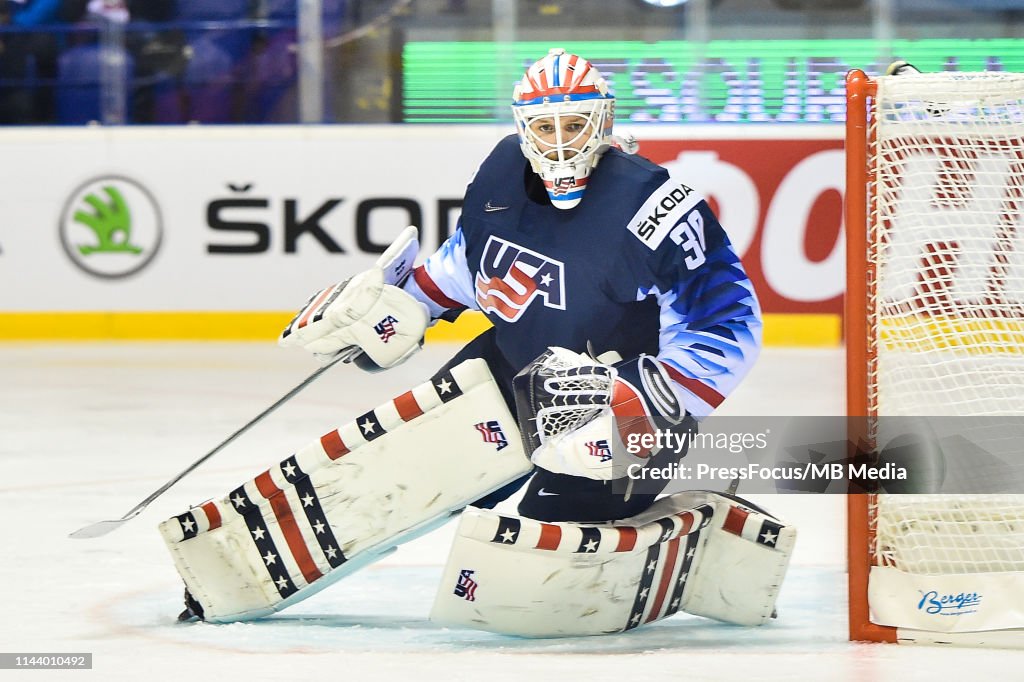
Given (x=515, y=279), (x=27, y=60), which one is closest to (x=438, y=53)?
(x=27, y=60)

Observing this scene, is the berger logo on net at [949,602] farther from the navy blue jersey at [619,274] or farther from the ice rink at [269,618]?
the navy blue jersey at [619,274]

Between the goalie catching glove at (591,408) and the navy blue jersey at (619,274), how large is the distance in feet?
0.20

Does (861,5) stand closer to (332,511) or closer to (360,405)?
(360,405)

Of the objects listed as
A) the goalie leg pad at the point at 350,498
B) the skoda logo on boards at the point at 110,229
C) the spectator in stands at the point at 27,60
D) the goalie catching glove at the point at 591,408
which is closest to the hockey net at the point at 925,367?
the goalie catching glove at the point at 591,408

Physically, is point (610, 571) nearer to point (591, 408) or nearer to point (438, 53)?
point (591, 408)

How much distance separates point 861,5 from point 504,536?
16.8ft

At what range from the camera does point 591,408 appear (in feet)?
7.92

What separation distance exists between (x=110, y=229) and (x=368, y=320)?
4.64 meters

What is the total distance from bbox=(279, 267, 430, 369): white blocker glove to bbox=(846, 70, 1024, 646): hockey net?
82 cm

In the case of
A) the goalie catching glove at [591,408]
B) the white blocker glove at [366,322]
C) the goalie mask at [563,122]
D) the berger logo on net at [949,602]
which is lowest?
the berger logo on net at [949,602]

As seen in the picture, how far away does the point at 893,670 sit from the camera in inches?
90.0

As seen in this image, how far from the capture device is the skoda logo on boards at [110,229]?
23.4ft

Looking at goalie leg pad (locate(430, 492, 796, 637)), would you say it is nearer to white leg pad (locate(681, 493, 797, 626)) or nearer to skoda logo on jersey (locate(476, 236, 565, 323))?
white leg pad (locate(681, 493, 797, 626))

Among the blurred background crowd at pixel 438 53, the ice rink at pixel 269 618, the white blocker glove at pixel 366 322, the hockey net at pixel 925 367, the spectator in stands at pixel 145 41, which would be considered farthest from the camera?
the spectator in stands at pixel 145 41
